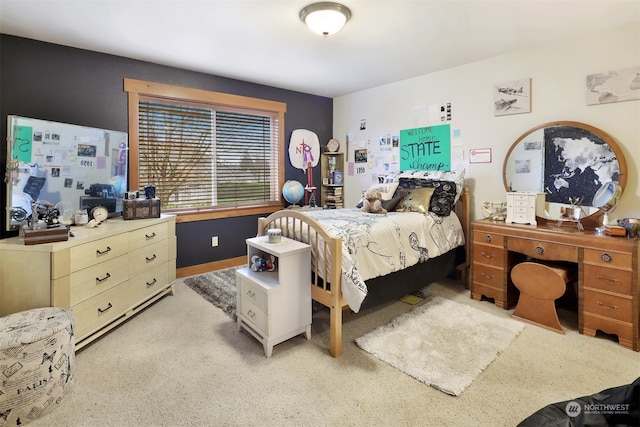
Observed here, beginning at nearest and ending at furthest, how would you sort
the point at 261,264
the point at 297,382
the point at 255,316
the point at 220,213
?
1. the point at 297,382
2. the point at 255,316
3. the point at 261,264
4. the point at 220,213

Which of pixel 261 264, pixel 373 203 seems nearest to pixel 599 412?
pixel 261 264

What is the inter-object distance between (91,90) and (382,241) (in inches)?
117

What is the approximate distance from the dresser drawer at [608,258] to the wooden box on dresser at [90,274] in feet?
11.2

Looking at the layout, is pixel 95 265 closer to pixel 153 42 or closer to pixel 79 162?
pixel 79 162

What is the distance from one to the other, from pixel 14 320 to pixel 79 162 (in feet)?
4.32

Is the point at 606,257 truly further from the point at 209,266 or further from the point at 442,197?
the point at 209,266

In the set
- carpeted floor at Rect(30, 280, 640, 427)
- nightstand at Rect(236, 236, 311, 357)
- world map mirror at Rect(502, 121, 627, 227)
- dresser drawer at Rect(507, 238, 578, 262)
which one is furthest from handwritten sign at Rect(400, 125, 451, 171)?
nightstand at Rect(236, 236, 311, 357)

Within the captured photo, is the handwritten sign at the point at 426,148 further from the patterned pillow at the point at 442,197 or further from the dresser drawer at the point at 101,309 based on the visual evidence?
the dresser drawer at the point at 101,309

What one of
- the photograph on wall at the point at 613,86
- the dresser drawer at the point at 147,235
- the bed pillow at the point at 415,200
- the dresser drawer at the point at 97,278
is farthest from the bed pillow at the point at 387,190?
the dresser drawer at the point at 97,278

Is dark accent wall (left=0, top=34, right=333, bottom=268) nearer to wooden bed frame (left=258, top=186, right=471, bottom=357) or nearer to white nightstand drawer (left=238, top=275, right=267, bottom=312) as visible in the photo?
wooden bed frame (left=258, top=186, right=471, bottom=357)

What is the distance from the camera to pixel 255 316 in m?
2.14

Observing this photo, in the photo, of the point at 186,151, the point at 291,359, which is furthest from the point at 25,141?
the point at 291,359

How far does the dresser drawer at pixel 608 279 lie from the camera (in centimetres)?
212

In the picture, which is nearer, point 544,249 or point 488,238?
point 544,249
